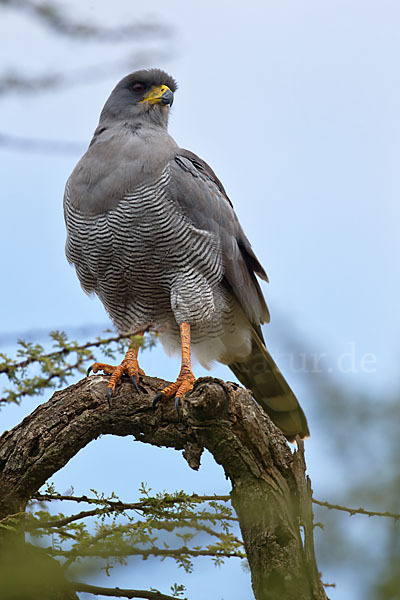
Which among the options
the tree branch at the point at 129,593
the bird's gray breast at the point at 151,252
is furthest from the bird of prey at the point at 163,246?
the tree branch at the point at 129,593

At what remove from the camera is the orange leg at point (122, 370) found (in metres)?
3.94

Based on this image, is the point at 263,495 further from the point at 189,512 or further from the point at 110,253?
the point at 110,253

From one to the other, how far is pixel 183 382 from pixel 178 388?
0.23 ft

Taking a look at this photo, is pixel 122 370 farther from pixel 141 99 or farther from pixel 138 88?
pixel 138 88

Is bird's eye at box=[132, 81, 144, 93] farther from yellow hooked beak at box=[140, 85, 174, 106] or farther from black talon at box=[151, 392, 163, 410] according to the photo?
black talon at box=[151, 392, 163, 410]

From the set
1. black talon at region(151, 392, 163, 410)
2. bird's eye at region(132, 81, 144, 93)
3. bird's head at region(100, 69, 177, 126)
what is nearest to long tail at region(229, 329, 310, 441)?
black talon at region(151, 392, 163, 410)

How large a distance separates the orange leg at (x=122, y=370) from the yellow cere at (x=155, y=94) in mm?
2098

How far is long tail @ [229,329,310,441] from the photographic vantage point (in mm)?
5105

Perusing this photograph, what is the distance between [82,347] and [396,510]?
28.8 inches

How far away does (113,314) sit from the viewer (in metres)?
5.11

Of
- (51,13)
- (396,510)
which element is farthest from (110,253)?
(396,510)

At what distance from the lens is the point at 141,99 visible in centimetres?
524

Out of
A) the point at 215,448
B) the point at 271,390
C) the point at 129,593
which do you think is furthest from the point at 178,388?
the point at 271,390

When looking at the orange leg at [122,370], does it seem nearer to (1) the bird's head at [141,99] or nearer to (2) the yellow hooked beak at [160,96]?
(1) the bird's head at [141,99]
